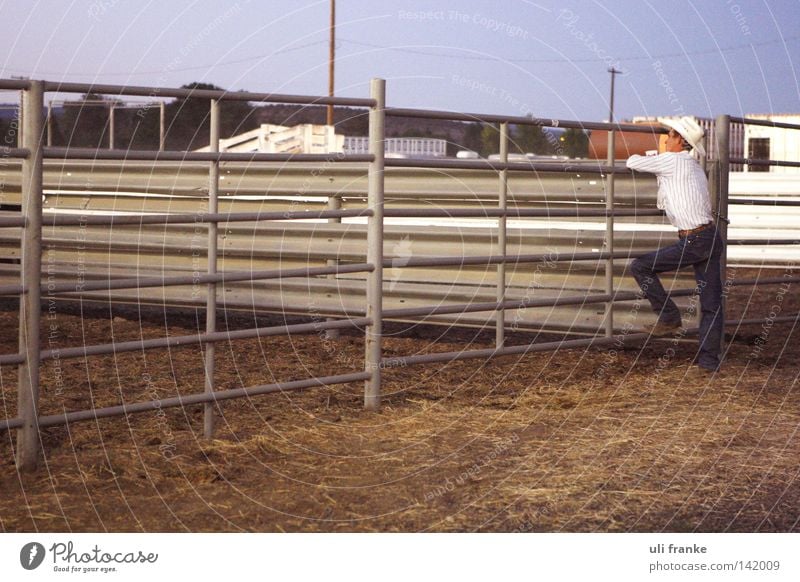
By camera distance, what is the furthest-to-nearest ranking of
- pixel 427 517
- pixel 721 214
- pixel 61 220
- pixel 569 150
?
1. pixel 569 150
2. pixel 721 214
3. pixel 61 220
4. pixel 427 517

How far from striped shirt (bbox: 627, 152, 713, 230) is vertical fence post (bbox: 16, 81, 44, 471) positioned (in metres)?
4.18

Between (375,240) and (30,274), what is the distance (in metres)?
2.16

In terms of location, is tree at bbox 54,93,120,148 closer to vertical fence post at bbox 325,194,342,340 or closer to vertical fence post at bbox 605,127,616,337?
vertical fence post at bbox 325,194,342,340

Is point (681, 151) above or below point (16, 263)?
above

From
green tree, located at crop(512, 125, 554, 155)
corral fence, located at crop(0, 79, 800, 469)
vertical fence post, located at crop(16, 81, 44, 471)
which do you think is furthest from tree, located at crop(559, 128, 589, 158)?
vertical fence post, located at crop(16, 81, 44, 471)

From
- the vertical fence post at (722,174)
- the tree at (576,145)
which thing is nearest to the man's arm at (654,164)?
the vertical fence post at (722,174)

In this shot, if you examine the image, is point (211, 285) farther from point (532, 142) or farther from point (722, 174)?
point (532, 142)

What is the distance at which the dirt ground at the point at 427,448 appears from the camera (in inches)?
185

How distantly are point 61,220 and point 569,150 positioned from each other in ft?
139

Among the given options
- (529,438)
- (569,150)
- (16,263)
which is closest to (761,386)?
(529,438)

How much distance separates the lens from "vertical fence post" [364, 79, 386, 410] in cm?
659

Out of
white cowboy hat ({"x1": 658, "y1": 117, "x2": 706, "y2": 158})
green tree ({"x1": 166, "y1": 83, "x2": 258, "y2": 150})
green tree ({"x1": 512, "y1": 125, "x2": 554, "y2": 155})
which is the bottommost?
white cowboy hat ({"x1": 658, "y1": 117, "x2": 706, "y2": 158})

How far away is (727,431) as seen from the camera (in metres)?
6.28
